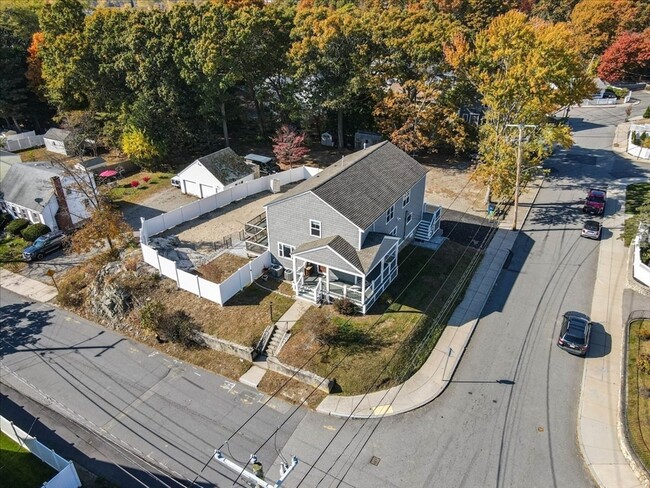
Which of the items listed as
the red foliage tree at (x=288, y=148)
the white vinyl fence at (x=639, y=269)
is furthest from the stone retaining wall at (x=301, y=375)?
the red foliage tree at (x=288, y=148)

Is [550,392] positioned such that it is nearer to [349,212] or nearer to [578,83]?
[349,212]

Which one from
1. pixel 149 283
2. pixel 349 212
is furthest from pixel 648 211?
pixel 149 283

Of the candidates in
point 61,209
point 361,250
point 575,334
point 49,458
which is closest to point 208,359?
point 49,458

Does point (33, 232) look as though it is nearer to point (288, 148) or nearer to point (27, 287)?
point (27, 287)

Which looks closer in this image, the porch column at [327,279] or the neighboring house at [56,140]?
the porch column at [327,279]

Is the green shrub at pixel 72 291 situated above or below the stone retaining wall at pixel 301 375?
above

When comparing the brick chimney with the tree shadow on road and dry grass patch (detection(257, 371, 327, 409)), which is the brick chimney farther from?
dry grass patch (detection(257, 371, 327, 409))

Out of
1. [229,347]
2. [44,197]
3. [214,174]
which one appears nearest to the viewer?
[229,347]

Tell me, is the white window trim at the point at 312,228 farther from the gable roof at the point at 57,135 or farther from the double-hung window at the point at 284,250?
the gable roof at the point at 57,135
